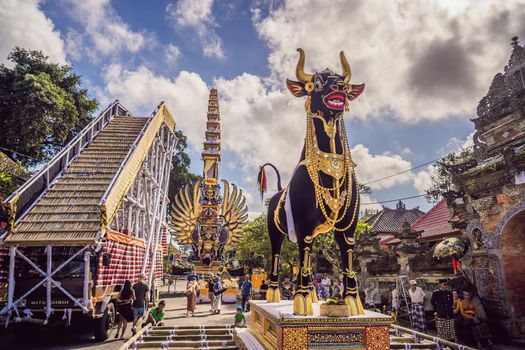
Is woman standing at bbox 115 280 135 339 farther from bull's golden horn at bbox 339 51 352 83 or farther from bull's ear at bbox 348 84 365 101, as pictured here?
bull's golden horn at bbox 339 51 352 83

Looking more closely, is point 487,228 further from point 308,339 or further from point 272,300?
point 308,339

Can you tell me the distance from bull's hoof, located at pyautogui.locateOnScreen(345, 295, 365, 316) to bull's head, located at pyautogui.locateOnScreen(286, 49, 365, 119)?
2612mm

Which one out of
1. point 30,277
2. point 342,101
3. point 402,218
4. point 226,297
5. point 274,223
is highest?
point 402,218

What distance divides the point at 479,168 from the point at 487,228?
1.59m

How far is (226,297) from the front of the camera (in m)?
16.7

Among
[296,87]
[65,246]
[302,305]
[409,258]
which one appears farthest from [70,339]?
[409,258]

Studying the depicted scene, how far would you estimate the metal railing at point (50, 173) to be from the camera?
8.84m

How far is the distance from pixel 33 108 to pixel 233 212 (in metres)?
11.9

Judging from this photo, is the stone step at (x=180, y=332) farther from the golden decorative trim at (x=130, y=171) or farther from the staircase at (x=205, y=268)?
the staircase at (x=205, y=268)

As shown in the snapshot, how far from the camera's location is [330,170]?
511 centimetres

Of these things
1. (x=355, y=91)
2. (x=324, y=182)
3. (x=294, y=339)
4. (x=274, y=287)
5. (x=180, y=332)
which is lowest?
(x=180, y=332)

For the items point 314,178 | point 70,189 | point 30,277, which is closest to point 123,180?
point 70,189

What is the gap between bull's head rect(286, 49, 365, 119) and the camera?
207 inches

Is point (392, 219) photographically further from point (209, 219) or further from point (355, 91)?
point (355, 91)
